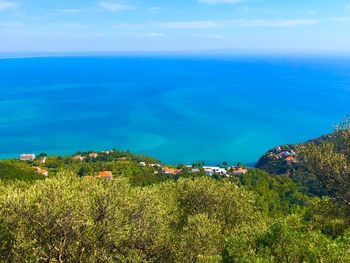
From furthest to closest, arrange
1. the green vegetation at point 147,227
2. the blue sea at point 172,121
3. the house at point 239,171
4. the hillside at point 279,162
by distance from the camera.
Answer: the blue sea at point 172,121 < the hillside at point 279,162 < the house at point 239,171 < the green vegetation at point 147,227

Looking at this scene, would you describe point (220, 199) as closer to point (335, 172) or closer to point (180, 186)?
point (180, 186)

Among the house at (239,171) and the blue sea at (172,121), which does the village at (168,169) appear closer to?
the house at (239,171)

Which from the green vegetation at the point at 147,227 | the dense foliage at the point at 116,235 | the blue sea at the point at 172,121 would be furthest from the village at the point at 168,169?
the dense foliage at the point at 116,235

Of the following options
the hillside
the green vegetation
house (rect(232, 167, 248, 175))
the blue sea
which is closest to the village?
house (rect(232, 167, 248, 175))

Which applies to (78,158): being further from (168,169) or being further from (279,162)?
(279,162)

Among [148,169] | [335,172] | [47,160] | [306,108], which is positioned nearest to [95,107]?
[47,160]

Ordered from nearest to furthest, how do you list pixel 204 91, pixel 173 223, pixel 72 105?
pixel 173 223, pixel 72 105, pixel 204 91

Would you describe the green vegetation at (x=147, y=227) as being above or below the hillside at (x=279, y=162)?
above

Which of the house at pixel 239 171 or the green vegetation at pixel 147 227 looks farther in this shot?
the house at pixel 239 171

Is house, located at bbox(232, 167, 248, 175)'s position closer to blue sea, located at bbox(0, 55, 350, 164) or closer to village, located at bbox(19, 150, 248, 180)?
village, located at bbox(19, 150, 248, 180)

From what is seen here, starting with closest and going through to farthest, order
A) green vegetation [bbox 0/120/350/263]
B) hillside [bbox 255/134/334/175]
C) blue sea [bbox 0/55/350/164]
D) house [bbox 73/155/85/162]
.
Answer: green vegetation [bbox 0/120/350/263]
hillside [bbox 255/134/334/175]
house [bbox 73/155/85/162]
blue sea [bbox 0/55/350/164]

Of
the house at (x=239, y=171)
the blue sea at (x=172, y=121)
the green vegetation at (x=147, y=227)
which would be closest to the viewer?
the green vegetation at (x=147, y=227)
